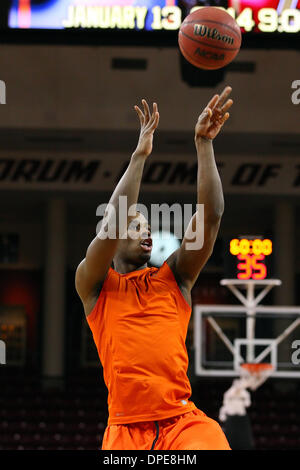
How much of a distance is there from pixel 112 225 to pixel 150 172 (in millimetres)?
14932

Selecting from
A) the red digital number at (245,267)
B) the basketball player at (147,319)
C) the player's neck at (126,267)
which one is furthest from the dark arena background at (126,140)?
the basketball player at (147,319)

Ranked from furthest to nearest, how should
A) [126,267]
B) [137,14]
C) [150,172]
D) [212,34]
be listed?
[150,172], [137,14], [212,34], [126,267]

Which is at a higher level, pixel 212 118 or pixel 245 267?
pixel 212 118

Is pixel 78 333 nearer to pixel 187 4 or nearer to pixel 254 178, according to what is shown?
pixel 254 178

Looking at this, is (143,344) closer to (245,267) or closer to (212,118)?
(212,118)

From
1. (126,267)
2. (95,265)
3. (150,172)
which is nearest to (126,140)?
(150,172)

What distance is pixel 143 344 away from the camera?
3.85m

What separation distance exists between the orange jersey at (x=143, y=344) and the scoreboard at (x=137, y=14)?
1355cm

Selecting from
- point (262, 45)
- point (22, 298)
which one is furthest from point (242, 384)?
point (22, 298)

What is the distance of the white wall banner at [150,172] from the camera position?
18.4 metres

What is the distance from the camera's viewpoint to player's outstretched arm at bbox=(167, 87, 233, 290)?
3875 mm

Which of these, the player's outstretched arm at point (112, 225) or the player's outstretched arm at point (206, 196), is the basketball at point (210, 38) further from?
the player's outstretched arm at point (112, 225)

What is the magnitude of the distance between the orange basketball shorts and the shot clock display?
1088 centimetres

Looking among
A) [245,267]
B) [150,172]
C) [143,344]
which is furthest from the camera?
[150,172]
